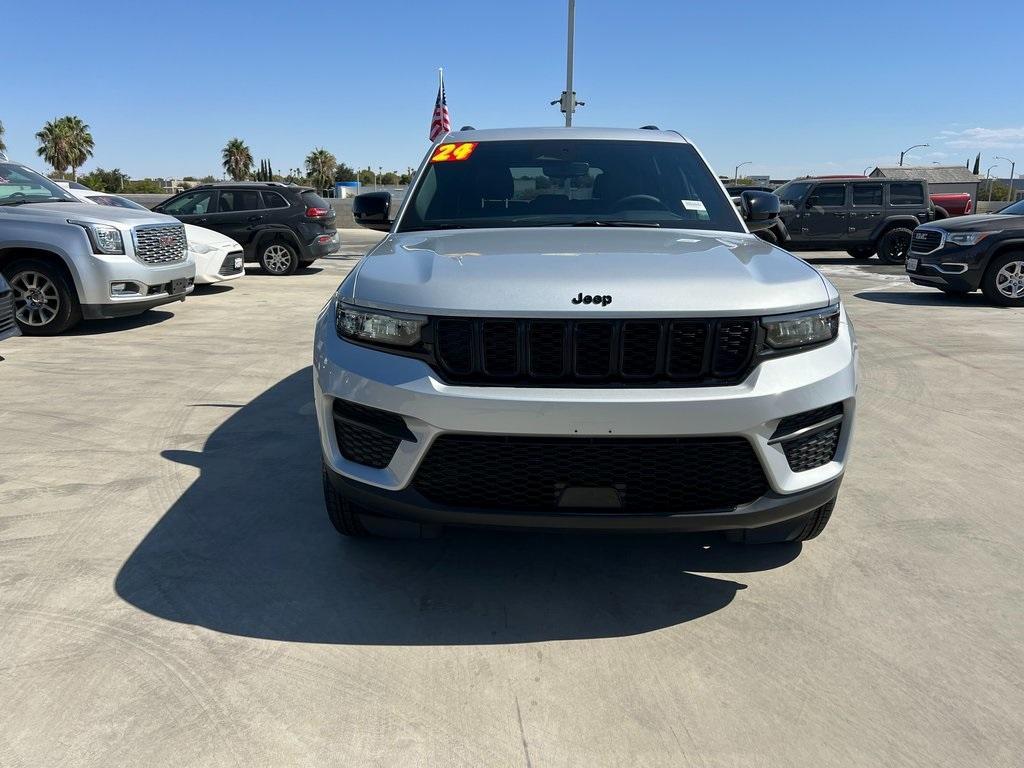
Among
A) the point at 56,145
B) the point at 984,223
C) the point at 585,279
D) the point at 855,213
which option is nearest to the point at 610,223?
the point at 585,279

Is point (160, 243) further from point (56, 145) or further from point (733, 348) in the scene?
point (56, 145)

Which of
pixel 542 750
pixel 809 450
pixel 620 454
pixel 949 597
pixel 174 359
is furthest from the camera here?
pixel 174 359

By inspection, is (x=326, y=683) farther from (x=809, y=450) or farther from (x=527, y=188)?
(x=527, y=188)

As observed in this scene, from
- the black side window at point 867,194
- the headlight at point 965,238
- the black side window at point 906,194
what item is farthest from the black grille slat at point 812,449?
the black side window at point 906,194

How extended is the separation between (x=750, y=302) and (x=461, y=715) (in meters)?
1.54

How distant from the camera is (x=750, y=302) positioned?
2.45 m

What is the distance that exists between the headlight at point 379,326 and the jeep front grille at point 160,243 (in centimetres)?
639

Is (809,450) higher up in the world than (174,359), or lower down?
higher up

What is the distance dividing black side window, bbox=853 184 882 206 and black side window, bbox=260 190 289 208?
1152 cm

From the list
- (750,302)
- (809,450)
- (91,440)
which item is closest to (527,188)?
(750,302)

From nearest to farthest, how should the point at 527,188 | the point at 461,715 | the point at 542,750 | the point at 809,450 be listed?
1. the point at 542,750
2. the point at 461,715
3. the point at 809,450
4. the point at 527,188

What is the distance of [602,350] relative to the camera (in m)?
2.44

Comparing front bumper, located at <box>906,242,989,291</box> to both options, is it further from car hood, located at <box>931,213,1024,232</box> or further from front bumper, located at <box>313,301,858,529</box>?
front bumper, located at <box>313,301,858,529</box>

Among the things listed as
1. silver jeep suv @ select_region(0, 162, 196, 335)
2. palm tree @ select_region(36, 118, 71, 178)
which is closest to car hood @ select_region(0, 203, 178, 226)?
silver jeep suv @ select_region(0, 162, 196, 335)
